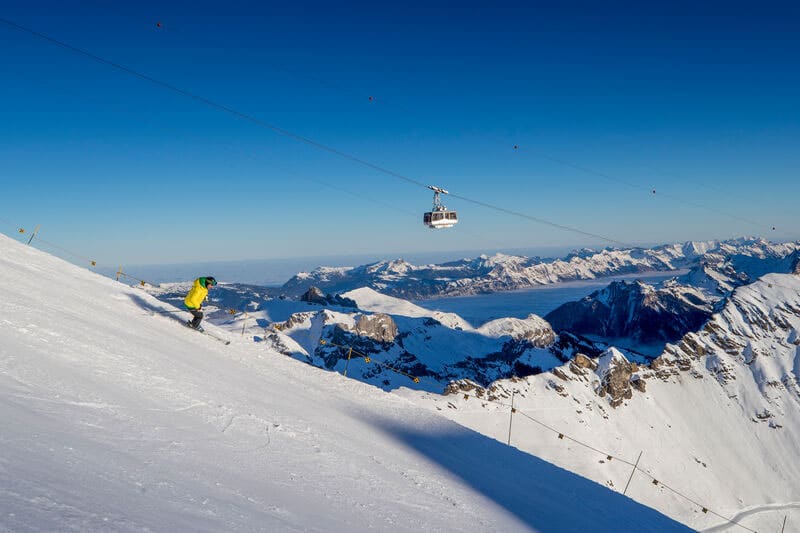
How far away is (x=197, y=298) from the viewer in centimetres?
1864

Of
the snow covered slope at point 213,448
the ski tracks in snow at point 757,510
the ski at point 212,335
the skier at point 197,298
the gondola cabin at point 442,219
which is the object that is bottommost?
the ski tracks in snow at point 757,510

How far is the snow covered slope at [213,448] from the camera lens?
18.4 feet

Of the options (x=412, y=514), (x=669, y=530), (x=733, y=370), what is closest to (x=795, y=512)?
(x=733, y=370)

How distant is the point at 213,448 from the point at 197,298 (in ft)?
37.6

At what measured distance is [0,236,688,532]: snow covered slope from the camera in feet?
18.4

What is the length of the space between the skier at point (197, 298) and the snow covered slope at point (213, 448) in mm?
809

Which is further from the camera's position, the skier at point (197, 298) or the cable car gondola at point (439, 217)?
the cable car gondola at point (439, 217)

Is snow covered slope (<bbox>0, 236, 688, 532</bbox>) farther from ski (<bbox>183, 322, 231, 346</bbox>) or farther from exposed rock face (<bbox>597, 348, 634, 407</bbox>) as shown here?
exposed rock face (<bbox>597, 348, 634, 407</bbox>)

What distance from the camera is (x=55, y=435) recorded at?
659cm

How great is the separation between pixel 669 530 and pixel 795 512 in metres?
154

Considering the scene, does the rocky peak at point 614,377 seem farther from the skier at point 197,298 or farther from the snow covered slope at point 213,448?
the skier at point 197,298

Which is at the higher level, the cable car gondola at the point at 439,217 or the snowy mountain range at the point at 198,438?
the cable car gondola at the point at 439,217

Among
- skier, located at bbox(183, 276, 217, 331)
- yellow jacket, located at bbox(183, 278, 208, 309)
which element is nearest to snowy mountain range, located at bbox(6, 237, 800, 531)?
skier, located at bbox(183, 276, 217, 331)

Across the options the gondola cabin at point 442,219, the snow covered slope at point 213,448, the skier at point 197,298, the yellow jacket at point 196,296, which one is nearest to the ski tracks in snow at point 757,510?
the gondola cabin at point 442,219
